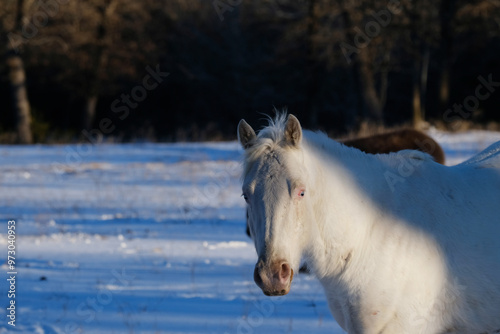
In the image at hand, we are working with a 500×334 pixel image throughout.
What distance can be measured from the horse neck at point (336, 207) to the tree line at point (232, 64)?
1566 centimetres

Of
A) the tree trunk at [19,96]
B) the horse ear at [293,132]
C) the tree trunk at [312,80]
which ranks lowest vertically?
the tree trunk at [19,96]

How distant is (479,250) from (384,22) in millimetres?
19467

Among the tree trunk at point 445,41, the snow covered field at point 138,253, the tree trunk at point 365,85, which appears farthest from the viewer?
the tree trunk at point 365,85

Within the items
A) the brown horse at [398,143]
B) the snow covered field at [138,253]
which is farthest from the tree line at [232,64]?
the brown horse at [398,143]

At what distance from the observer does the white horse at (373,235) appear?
302cm

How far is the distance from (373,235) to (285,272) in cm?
63

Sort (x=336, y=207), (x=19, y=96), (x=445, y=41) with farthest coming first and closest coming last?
(x=19, y=96) → (x=445, y=41) → (x=336, y=207)

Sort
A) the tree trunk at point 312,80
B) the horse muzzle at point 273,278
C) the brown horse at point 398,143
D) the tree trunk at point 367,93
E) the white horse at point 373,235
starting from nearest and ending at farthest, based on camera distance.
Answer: the horse muzzle at point 273,278 < the white horse at point 373,235 < the brown horse at point 398,143 < the tree trunk at point 367,93 < the tree trunk at point 312,80

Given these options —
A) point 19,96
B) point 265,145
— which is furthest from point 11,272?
point 19,96

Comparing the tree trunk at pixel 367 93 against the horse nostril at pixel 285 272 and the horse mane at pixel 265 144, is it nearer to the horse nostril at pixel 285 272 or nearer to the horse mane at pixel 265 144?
the horse mane at pixel 265 144

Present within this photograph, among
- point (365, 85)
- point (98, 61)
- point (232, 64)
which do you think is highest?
point (365, 85)

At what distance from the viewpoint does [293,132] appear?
311 centimetres

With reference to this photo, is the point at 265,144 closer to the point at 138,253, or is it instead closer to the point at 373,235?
the point at 373,235

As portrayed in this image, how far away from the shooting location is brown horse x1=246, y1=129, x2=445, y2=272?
809 cm
